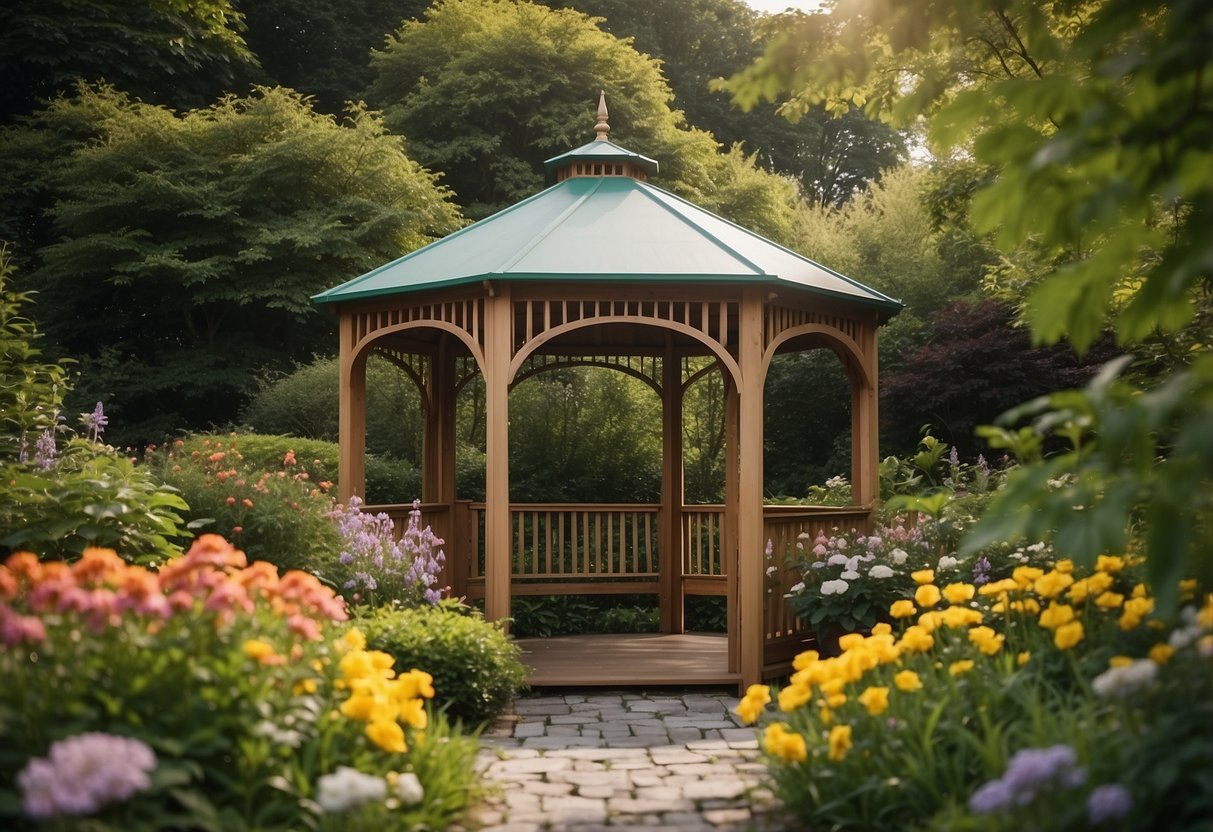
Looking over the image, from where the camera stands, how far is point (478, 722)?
7.05m

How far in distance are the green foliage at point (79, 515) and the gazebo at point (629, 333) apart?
249 centimetres

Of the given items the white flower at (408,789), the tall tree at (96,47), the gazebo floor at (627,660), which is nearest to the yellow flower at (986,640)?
the white flower at (408,789)

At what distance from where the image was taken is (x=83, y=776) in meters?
3.12

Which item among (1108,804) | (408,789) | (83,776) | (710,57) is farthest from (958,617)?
(710,57)

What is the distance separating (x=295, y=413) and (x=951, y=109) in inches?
537

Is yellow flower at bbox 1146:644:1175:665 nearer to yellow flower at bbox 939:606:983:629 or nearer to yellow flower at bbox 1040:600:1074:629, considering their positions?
yellow flower at bbox 1040:600:1074:629

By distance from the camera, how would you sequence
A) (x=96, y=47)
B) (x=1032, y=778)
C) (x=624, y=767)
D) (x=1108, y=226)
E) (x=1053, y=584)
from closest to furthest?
1. (x=1032, y=778)
2. (x=1108, y=226)
3. (x=1053, y=584)
4. (x=624, y=767)
5. (x=96, y=47)

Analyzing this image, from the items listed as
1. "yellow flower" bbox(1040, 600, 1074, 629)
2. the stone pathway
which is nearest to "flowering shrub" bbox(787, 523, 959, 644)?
the stone pathway

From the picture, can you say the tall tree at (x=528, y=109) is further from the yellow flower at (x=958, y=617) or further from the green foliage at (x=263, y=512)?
the yellow flower at (x=958, y=617)

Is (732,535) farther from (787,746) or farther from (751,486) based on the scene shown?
(787,746)

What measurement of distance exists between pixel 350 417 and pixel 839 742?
20.7 feet

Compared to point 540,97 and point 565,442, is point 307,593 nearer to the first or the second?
point 565,442

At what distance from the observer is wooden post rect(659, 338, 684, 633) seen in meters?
11.7

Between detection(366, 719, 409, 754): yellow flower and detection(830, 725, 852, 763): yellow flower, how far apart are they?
63.8 inches
